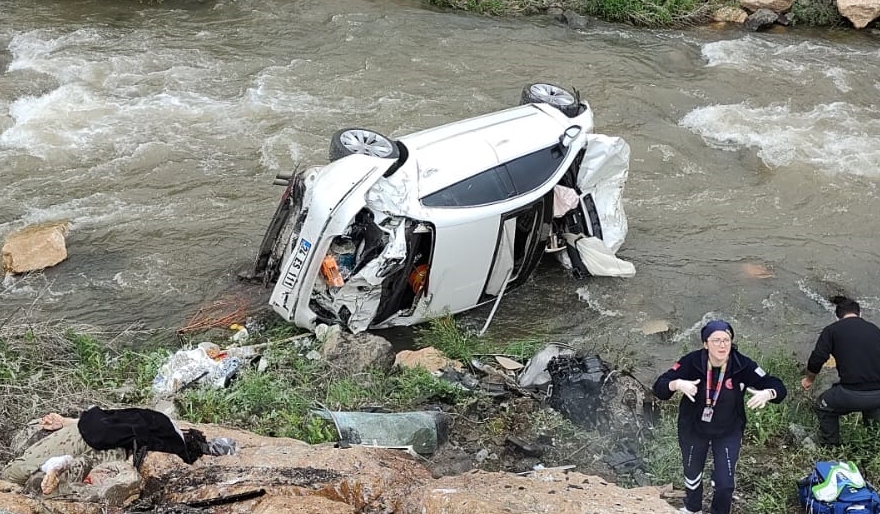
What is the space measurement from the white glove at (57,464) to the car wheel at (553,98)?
221 inches

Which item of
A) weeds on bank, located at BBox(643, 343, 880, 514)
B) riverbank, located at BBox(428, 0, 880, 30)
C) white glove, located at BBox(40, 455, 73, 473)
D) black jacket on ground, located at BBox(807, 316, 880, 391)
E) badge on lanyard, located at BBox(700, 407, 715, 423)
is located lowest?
weeds on bank, located at BBox(643, 343, 880, 514)

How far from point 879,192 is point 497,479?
7.92 metres

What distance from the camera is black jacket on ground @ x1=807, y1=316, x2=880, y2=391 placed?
597 cm

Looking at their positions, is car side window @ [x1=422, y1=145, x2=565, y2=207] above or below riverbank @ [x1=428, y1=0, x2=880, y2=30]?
below

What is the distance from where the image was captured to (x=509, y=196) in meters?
7.93

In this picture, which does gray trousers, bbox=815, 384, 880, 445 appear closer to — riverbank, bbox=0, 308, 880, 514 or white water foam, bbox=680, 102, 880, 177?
riverbank, bbox=0, 308, 880, 514

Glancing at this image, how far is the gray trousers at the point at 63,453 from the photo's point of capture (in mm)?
4906

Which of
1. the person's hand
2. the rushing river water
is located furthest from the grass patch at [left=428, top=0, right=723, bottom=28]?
the person's hand

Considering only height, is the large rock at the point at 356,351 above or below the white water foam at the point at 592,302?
above

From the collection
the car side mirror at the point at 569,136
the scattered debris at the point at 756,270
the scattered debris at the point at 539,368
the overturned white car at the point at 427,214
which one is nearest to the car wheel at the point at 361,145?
the overturned white car at the point at 427,214

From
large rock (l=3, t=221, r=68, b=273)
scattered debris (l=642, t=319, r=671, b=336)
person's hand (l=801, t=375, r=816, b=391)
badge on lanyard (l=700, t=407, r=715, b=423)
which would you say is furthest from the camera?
large rock (l=3, t=221, r=68, b=273)

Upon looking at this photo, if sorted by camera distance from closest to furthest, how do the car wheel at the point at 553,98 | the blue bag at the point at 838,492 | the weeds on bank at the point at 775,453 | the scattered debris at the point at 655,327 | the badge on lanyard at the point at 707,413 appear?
the badge on lanyard at the point at 707,413 < the blue bag at the point at 838,492 < the weeds on bank at the point at 775,453 < the scattered debris at the point at 655,327 < the car wheel at the point at 553,98

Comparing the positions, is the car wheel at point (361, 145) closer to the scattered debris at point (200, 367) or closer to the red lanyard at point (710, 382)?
the scattered debris at point (200, 367)

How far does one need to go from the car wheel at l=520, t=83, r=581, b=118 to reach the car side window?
1.90 ft
